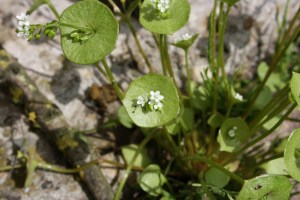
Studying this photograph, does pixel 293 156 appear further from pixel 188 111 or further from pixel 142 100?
pixel 188 111

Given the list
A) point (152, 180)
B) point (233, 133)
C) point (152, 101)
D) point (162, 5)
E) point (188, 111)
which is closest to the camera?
point (152, 101)

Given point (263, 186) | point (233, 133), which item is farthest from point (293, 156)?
point (233, 133)

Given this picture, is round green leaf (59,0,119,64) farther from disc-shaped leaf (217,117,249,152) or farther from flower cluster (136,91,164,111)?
disc-shaped leaf (217,117,249,152)

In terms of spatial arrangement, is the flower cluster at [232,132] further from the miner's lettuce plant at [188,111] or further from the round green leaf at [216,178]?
the round green leaf at [216,178]

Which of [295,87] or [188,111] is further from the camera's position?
[188,111]

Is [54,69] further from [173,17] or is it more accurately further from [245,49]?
[245,49]

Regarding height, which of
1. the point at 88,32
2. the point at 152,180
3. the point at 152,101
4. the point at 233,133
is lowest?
the point at 152,180

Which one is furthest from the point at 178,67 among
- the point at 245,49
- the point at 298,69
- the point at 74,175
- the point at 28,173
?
the point at 28,173
